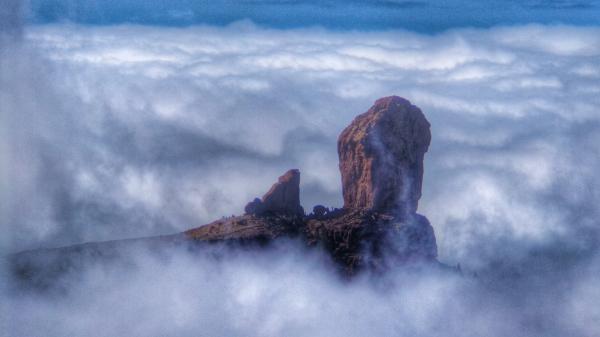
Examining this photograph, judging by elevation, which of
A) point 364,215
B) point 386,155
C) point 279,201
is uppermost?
point 386,155

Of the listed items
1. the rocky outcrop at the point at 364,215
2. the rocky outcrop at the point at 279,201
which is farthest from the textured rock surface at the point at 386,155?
the rocky outcrop at the point at 279,201

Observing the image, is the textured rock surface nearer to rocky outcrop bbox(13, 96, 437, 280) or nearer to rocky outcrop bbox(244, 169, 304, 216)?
rocky outcrop bbox(13, 96, 437, 280)

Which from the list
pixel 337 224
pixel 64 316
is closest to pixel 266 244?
pixel 337 224

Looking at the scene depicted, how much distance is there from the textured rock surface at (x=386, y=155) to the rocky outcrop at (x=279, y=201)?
583 centimetres

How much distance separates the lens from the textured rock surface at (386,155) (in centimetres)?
5666

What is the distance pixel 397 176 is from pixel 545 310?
109 ft

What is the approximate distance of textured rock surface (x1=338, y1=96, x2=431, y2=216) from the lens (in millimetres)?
56656

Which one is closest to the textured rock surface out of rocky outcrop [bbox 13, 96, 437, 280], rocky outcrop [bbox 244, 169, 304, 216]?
rocky outcrop [bbox 13, 96, 437, 280]

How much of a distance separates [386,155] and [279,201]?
1115cm

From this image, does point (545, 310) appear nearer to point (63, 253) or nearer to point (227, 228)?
point (227, 228)

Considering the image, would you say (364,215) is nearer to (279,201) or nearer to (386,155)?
(386,155)

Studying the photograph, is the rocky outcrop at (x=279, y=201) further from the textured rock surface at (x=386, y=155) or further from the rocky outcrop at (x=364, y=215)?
the textured rock surface at (x=386, y=155)

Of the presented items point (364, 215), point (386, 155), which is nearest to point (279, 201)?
point (364, 215)

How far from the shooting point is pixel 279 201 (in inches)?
2254
